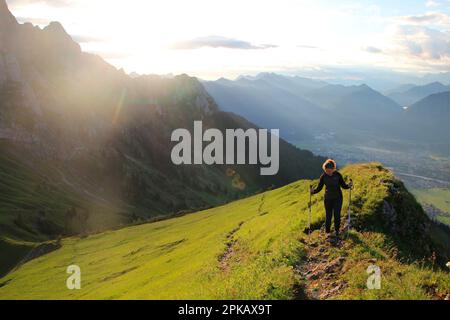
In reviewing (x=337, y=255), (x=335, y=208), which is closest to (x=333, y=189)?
(x=335, y=208)

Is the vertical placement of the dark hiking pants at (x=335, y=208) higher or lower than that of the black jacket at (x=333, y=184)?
lower

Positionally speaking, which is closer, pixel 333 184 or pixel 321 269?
pixel 321 269

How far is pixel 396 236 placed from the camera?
1000 inches

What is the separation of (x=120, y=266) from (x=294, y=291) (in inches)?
2004

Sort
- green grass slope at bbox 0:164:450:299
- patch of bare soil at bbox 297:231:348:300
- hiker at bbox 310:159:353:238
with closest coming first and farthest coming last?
green grass slope at bbox 0:164:450:299 → patch of bare soil at bbox 297:231:348:300 → hiker at bbox 310:159:353:238

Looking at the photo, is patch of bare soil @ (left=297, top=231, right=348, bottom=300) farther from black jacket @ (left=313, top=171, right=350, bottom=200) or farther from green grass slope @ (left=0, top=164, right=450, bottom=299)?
black jacket @ (left=313, top=171, right=350, bottom=200)

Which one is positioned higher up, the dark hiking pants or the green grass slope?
the dark hiking pants

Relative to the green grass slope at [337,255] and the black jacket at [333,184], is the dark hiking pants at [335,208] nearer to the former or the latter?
the black jacket at [333,184]

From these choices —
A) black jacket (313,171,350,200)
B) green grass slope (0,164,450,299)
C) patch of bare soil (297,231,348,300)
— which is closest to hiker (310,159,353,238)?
black jacket (313,171,350,200)

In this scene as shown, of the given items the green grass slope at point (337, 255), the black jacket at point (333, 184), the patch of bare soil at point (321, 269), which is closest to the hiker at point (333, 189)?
the black jacket at point (333, 184)

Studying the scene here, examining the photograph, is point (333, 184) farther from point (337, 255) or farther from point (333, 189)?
point (337, 255)

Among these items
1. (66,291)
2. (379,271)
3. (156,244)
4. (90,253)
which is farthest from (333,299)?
(90,253)

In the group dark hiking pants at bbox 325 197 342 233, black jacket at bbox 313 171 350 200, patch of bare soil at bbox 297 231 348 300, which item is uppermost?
black jacket at bbox 313 171 350 200

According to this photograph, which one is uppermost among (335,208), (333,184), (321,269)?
(333,184)
